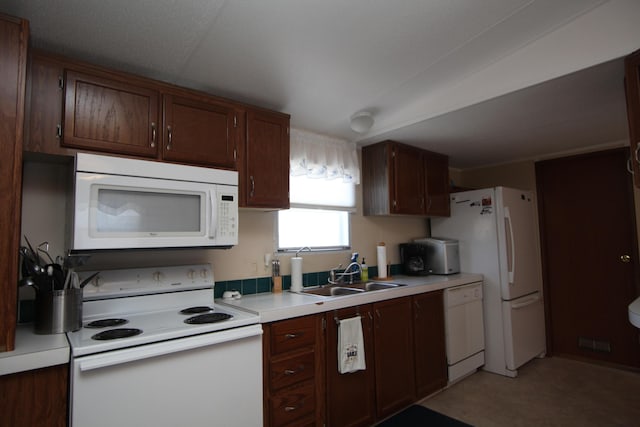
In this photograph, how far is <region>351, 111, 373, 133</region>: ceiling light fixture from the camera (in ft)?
8.95

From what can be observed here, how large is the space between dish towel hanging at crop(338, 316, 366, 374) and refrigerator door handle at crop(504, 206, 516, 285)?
1.79m

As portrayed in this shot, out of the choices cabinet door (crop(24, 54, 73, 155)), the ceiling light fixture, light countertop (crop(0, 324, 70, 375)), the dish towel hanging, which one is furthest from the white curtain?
light countertop (crop(0, 324, 70, 375))

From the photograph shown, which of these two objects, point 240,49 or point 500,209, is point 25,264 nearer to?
point 240,49

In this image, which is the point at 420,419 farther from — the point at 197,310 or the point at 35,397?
the point at 35,397

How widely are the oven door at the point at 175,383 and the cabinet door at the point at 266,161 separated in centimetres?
86

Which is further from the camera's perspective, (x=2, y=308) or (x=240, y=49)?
(x=240, y=49)

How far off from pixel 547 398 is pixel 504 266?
1.08 m

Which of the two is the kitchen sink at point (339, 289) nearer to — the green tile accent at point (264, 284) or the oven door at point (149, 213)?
the green tile accent at point (264, 284)

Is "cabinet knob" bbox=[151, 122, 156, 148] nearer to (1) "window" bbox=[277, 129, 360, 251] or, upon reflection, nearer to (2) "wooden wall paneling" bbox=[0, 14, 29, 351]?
(2) "wooden wall paneling" bbox=[0, 14, 29, 351]

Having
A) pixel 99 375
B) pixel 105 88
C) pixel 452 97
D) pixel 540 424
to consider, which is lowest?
pixel 540 424

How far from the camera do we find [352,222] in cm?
323

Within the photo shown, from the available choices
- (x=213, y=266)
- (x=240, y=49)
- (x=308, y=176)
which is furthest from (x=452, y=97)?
(x=213, y=266)

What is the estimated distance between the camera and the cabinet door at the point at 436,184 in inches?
137

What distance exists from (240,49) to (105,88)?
0.70 metres
